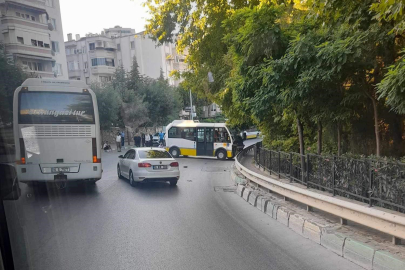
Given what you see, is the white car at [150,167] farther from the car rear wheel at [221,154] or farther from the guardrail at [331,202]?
the car rear wheel at [221,154]

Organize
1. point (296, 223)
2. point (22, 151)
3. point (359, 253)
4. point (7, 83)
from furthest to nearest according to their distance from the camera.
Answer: point (7, 83)
point (22, 151)
point (296, 223)
point (359, 253)

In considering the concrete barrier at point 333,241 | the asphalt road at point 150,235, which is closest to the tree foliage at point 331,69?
the concrete barrier at point 333,241

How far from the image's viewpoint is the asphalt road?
5.45 metres

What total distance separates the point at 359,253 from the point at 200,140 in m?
21.0

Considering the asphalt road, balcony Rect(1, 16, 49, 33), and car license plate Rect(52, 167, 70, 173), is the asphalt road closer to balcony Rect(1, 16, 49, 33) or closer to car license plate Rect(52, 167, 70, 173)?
car license plate Rect(52, 167, 70, 173)

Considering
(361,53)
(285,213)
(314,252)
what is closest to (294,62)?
(361,53)

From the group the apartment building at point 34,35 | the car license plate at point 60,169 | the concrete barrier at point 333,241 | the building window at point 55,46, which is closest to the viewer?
the concrete barrier at point 333,241

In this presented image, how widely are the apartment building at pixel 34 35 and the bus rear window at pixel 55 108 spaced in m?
1.99

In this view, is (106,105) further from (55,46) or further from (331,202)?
(331,202)

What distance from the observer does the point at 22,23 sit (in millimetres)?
13898

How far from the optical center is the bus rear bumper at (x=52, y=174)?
34.2 ft

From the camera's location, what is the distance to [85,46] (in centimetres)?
4566

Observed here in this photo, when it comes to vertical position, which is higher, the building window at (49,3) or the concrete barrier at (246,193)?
the building window at (49,3)

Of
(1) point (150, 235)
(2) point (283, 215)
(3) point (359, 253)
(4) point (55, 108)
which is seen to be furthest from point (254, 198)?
(4) point (55, 108)
